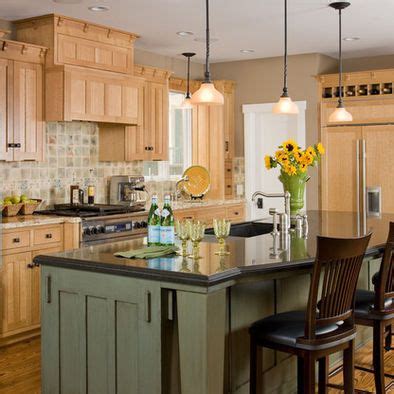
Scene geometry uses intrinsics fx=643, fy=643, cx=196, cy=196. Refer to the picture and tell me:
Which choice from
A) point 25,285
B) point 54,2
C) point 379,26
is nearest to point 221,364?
point 25,285

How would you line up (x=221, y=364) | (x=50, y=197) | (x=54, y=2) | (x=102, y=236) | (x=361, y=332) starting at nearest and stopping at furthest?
(x=221, y=364)
(x=361, y=332)
(x=54, y=2)
(x=102, y=236)
(x=50, y=197)

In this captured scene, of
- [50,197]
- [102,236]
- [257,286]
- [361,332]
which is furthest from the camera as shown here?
[50,197]

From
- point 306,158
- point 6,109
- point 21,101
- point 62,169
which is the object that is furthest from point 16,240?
point 306,158

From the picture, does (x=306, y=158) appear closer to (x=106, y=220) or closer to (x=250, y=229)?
(x=250, y=229)

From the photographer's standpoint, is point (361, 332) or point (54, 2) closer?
point (361, 332)

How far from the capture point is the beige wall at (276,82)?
7.69 meters

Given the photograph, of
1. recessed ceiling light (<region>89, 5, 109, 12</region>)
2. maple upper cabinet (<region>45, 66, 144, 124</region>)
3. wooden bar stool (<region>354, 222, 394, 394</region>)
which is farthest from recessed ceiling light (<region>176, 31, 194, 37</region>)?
wooden bar stool (<region>354, 222, 394, 394</region>)

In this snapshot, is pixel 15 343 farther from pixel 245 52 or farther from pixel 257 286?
pixel 245 52

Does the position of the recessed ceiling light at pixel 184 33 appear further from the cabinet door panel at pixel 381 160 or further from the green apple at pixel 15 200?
the cabinet door panel at pixel 381 160

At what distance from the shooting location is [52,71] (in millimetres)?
5641

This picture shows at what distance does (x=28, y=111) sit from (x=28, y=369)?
2268mm

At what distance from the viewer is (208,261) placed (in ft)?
10.1

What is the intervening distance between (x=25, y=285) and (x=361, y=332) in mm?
2615

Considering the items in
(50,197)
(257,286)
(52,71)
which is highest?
(52,71)
